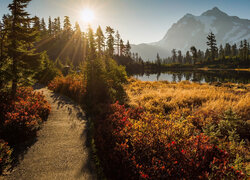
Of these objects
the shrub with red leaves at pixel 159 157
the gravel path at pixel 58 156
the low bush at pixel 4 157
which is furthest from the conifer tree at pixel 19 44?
the shrub with red leaves at pixel 159 157

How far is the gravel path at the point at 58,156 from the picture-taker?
3.96 m

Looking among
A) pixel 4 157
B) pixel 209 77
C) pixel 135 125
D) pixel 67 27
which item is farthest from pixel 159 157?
pixel 67 27

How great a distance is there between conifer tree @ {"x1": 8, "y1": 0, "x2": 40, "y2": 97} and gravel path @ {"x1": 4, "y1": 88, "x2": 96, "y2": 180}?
18.4 feet

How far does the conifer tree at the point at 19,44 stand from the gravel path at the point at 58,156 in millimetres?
5594

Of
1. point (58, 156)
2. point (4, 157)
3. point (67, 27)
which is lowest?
point (58, 156)

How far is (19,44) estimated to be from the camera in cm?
1030

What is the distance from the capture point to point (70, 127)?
6945 mm

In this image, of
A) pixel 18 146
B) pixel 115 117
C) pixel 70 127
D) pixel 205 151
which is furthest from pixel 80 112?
pixel 205 151

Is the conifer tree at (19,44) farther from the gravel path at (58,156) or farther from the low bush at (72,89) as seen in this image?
the gravel path at (58,156)

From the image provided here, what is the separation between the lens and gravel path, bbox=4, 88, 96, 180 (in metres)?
3.96

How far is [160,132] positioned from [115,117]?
271 centimetres

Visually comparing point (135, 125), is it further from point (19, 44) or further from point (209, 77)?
point (209, 77)

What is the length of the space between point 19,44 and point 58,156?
33.4ft

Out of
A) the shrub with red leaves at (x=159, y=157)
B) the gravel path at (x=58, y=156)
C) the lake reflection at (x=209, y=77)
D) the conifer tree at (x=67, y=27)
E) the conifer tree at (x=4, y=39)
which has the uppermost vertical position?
the conifer tree at (x=67, y=27)
